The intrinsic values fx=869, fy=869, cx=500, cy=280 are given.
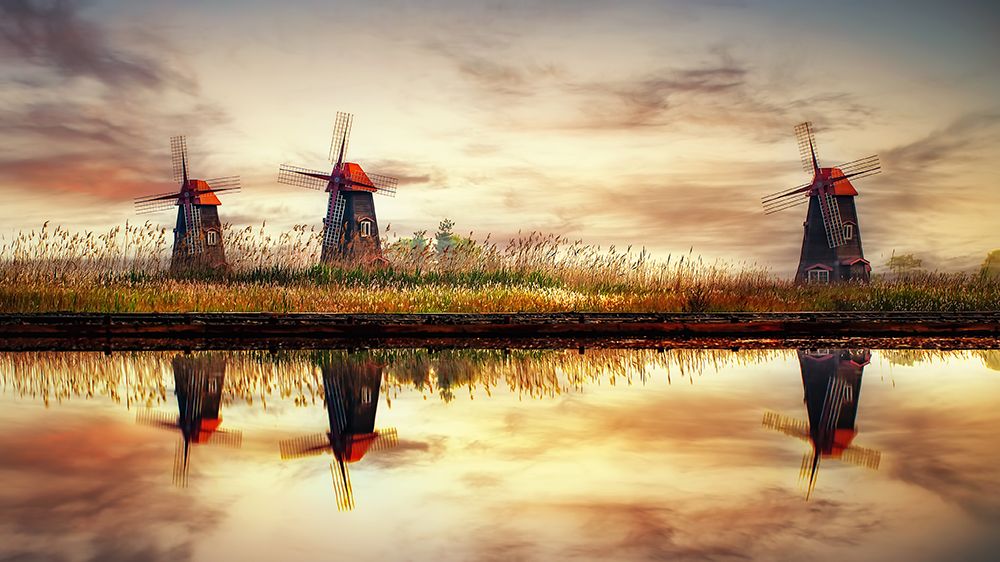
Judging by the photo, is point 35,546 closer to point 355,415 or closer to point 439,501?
point 439,501

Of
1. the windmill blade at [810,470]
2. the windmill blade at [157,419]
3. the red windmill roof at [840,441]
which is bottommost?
the windmill blade at [810,470]

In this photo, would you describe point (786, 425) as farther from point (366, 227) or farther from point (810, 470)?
point (366, 227)

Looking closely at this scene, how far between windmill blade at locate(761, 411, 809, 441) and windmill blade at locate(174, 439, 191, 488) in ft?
15.1

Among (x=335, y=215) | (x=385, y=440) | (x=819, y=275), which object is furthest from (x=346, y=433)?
(x=819, y=275)

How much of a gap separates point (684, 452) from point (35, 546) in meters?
4.22

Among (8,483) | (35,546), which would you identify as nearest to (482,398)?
(8,483)

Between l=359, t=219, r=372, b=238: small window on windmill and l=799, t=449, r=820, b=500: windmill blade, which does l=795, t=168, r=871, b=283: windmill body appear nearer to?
l=359, t=219, r=372, b=238: small window on windmill

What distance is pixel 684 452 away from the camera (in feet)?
21.0

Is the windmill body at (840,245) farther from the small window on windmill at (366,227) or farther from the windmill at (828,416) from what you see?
the windmill at (828,416)

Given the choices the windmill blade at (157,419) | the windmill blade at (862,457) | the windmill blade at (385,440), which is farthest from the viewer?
the windmill blade at (157,419)

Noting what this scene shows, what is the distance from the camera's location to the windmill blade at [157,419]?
7371 mm

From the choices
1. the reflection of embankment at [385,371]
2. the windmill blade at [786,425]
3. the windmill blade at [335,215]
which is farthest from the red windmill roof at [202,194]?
the windmill blade at [786,425]

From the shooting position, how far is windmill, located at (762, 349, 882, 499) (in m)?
6.19

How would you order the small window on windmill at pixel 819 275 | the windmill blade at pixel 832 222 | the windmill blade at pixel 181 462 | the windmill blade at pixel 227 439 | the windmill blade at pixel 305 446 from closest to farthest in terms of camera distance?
the windmill blade at pixel 181 462 → the windmill blade at pixel 305 446 → the windmill blade at pixel 227 439 → the windmill blade at pixel 832 222 → the small window on windmill at pixel 819 275
